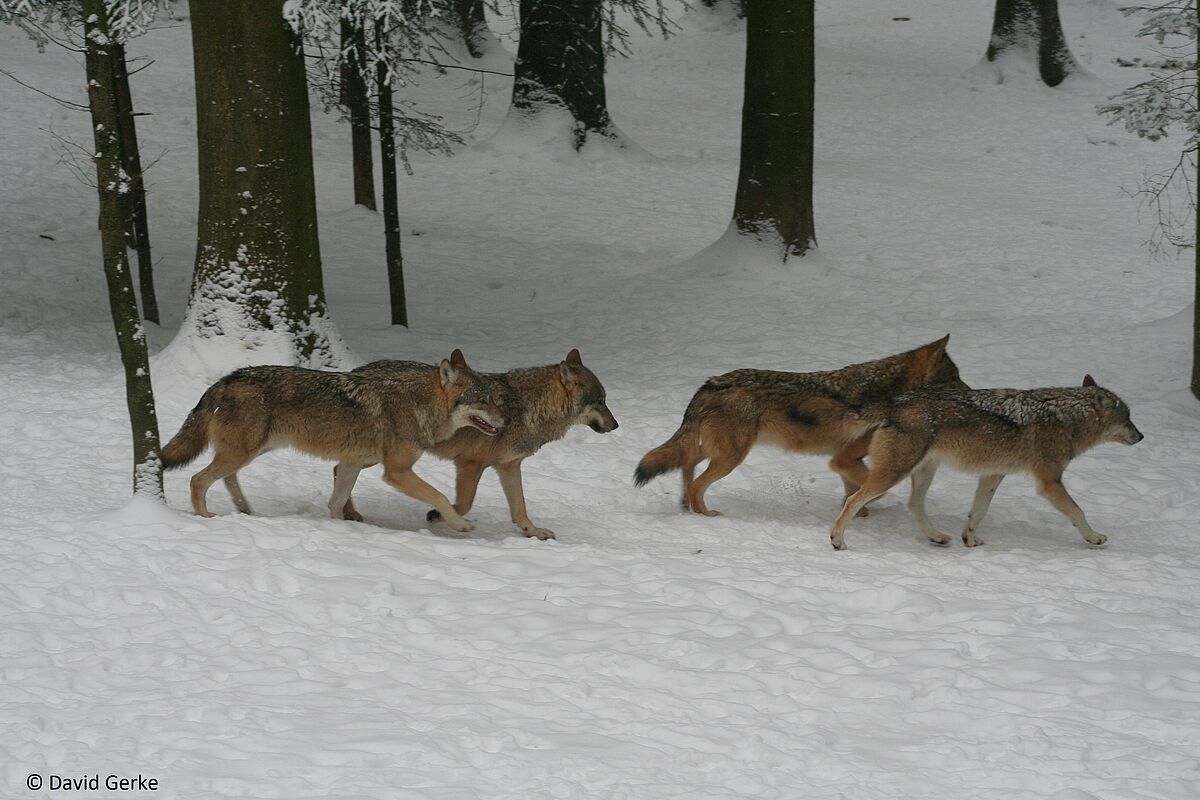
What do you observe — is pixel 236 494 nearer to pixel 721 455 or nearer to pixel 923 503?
pixel 721 455

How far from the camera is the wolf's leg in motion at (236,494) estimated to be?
8.47m

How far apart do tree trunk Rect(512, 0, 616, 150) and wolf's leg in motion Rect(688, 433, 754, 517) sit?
46.8ft

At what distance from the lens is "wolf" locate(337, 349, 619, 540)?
8.79 metres

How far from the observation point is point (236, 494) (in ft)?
28.0

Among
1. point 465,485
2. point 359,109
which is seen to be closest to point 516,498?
point 465,485

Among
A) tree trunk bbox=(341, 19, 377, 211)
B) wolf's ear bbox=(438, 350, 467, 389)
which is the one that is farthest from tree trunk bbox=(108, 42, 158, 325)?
wolf's ear bbox=(438, 350, 467, 389)

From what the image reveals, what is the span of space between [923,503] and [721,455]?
5.41 feet

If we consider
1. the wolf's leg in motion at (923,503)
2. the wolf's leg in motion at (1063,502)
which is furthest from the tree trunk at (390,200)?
the wolf's leg in motion at (1063,502)

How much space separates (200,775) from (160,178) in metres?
18.1

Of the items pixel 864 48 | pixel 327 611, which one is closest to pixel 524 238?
pixel 327 611

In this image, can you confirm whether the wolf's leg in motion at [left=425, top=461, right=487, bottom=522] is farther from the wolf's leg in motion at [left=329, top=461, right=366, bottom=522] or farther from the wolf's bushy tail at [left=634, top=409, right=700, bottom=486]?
the wolf's bushy tail at [left=634, top=409, right=700, bottom=486]

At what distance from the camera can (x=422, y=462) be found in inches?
431

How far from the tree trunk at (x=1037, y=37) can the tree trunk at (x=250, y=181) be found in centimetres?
2192

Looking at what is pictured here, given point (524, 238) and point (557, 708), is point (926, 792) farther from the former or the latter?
point (524, 238)
